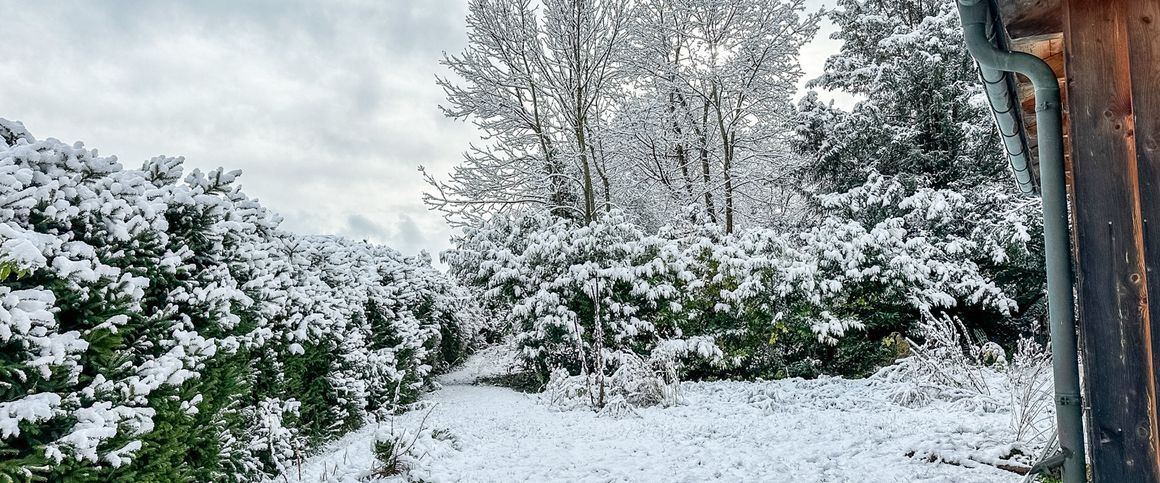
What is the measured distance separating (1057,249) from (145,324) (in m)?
3.77

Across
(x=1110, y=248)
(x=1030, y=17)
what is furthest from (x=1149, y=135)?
(x=1030, y=17)

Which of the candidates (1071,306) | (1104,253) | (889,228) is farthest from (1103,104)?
(889,228)

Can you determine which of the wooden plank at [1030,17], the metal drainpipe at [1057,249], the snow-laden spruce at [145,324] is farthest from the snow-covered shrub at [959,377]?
the snow-laden spruce at [145,324]

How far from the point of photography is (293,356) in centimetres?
476

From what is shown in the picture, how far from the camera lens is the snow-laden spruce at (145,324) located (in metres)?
2.11

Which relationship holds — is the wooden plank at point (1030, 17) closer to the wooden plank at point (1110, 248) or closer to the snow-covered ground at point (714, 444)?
the wooden plank at point (1110, 248)

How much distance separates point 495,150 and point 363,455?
7814 millimetres

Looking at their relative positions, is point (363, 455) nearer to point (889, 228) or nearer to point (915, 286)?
point (915, 286)

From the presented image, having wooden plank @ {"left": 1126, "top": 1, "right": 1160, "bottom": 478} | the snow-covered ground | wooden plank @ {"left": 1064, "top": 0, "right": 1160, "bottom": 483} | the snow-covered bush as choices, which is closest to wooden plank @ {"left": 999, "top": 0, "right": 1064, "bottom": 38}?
wooden plank @ {"left": 1064, "top": 0, "right": 1160, "bottom": 483}

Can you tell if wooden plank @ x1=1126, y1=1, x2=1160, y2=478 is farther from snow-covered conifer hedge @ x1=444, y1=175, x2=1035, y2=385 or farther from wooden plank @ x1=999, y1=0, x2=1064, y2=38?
snow-covered conifer hedge @ x1=444, y1=175, x2=1035, y2=385

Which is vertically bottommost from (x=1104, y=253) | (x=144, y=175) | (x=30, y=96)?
(x=1104, y=253)

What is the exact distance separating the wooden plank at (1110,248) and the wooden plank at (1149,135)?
10 mm

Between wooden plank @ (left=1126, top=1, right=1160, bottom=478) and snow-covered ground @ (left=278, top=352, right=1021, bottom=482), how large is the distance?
235cm

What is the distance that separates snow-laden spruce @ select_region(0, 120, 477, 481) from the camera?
2.11m
